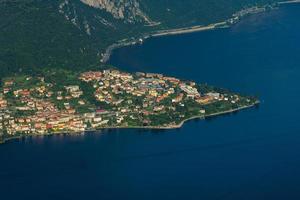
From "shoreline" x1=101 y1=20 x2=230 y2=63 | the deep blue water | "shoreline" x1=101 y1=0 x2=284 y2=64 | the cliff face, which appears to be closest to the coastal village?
the deep blue water

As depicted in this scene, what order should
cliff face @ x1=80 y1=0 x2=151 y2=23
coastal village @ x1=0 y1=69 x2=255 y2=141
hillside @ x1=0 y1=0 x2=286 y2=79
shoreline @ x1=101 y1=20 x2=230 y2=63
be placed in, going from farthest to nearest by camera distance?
cliff face @ x1=80 y1=0 x2=151 y2=23 < shoreline @ x1=101 y1=20 x2=230 y2=63 < hillside @ x1=0 y1=0 x2=286 y2=79 < coastal village @ x1=0 y1=69 x2=255 y2=141

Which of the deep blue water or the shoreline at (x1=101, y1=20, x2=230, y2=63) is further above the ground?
the deep blue water

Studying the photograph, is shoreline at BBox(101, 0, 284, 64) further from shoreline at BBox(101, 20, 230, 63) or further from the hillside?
the hillside

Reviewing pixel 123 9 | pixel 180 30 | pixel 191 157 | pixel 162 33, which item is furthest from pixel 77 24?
pixel 191 157

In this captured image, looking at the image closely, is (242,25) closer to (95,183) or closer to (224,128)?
(224,128)

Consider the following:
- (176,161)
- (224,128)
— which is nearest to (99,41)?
(224,128)

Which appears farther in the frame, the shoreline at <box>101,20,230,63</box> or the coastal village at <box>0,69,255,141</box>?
the shoreline at <box>101,20,230,63</box>

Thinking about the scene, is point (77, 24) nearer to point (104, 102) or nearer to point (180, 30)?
point (180, 30)
